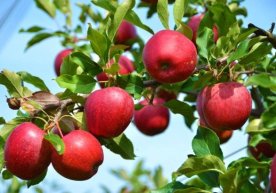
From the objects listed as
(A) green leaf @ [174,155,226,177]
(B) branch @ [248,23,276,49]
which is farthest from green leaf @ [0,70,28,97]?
(B) branch @ [248,23,276,49]

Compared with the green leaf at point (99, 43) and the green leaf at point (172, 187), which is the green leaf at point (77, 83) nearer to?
the green leaf at point (99, 43)

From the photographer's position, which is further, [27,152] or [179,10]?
[179,10]

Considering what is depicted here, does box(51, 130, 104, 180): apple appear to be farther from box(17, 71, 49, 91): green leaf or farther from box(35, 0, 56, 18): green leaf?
box(35, 0, 56, 18): green leaf

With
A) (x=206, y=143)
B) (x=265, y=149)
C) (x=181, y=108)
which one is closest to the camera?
(x=206, y=143)

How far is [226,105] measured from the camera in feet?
5.93

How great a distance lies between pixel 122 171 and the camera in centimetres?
448

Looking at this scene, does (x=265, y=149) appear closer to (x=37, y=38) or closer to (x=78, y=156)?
(x=78, y=156)

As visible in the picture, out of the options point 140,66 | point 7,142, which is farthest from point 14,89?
point 140,66

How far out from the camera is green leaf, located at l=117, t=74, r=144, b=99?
1.92 m

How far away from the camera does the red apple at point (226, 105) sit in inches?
70.9

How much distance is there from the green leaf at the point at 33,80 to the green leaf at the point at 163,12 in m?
0.45

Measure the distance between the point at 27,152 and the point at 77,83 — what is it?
1.00 ft

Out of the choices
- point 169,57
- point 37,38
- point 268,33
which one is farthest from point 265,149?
point 37,38

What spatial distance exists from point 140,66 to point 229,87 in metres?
0.37
